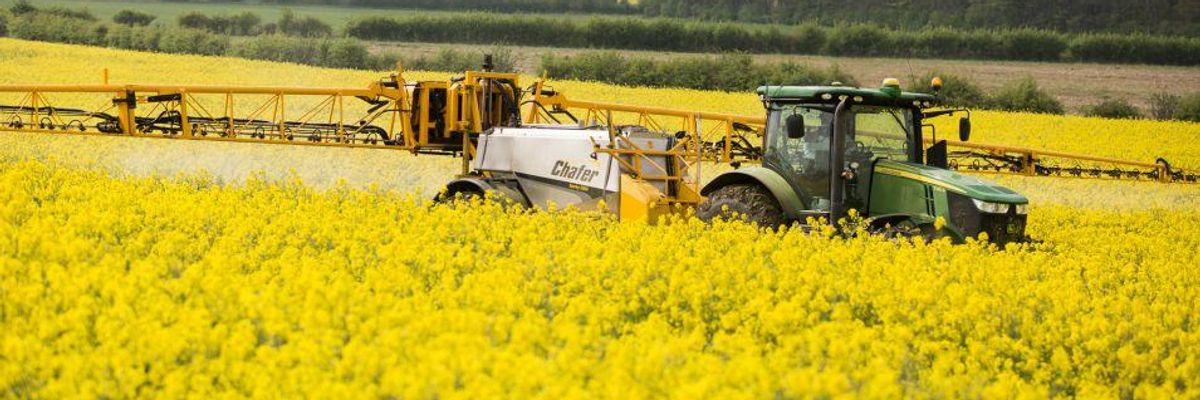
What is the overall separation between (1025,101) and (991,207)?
33286 mm

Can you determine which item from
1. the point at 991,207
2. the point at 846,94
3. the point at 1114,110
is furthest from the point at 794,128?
the point at 1114,110

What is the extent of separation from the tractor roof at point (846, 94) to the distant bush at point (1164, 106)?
3342cm

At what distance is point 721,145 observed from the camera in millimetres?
17766

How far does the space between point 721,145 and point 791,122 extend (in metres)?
6.66

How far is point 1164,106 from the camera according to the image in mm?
42875

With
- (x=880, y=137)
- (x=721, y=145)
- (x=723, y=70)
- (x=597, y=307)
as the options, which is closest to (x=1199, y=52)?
(x=723, y=70)

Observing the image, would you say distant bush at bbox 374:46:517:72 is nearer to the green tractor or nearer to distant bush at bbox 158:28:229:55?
distant bush at bbox 158:28:229:55

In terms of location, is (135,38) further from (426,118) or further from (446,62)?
(426,118)

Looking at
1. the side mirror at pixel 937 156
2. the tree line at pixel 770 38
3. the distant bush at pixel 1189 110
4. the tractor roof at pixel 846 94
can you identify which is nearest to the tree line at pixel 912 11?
the tree line at pixel 770 38

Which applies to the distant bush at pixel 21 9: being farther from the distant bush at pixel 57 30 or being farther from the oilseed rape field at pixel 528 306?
the oilseed rape field at pixel 528 306

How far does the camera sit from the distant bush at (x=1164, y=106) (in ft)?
139

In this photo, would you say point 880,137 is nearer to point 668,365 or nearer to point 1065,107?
point 668,365

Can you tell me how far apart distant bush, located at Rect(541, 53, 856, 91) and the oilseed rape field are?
31.1 metres

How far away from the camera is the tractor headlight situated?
451 inches
